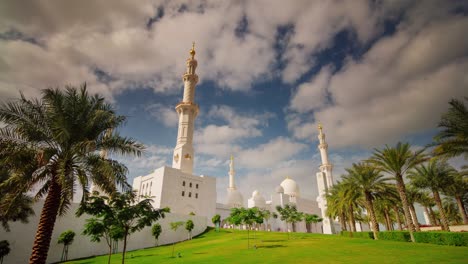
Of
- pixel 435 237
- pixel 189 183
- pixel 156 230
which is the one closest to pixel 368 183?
pixel 435 237

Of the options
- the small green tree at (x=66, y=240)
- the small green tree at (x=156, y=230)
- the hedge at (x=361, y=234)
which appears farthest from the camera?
the small green tree at (x=156, y=230)

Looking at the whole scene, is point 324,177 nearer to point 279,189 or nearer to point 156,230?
point 279,189

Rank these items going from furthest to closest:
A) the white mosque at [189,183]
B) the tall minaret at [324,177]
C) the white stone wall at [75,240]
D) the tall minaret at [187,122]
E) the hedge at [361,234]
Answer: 1. the tall minaret at [324,177]
2. the tall minaret at [187,122]
3. the white mosque at [189,183]
4. the hedge at [361,234]
5. the white stone wall at [75,240]

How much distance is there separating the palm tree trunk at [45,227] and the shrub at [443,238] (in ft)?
91.5

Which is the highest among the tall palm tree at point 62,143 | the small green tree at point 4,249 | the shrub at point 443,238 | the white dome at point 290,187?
the white dome at point 290,187

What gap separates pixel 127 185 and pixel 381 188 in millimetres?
28710

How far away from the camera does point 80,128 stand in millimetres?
13984

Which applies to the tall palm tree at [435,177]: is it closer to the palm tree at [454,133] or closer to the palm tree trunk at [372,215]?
the palm tree trunk at [372,215]

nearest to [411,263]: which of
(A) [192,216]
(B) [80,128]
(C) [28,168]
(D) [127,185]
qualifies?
(D) [127,185]

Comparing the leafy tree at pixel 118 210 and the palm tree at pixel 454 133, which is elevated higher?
the palm tree at pixel 454 133

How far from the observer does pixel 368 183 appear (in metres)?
31.4

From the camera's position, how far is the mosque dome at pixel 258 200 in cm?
6802

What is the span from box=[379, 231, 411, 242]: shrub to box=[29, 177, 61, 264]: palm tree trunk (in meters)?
30.6

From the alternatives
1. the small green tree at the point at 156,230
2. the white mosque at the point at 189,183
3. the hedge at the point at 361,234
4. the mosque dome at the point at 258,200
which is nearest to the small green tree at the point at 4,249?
the small green tree at the point at 156,230
